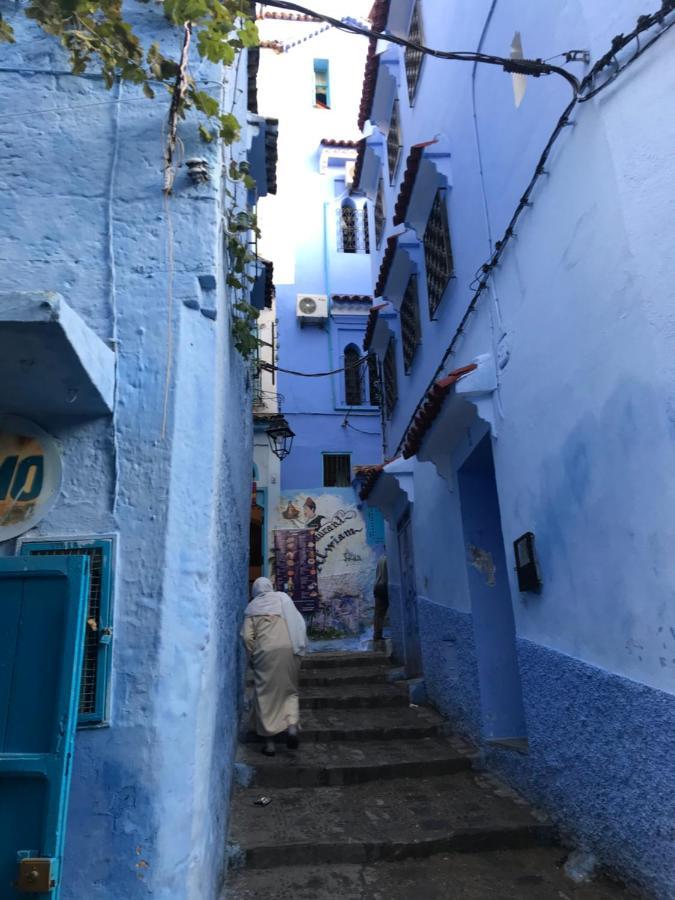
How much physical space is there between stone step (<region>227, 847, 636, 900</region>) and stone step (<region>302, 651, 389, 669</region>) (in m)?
4.91

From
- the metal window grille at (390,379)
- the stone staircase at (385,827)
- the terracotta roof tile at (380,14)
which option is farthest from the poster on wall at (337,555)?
the terracotta roof tile at (380,14)

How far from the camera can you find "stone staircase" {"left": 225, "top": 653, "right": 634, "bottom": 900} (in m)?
3.82

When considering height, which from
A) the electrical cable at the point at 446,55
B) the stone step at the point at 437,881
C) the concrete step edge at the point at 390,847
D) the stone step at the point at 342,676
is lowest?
the stone step at the point at 437,881

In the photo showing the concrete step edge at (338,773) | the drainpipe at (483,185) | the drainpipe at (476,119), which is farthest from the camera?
the drainpipe at (476,119)

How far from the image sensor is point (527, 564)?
15.9 ft

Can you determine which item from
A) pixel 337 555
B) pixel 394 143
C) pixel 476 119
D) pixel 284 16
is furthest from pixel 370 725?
pixel 284 16

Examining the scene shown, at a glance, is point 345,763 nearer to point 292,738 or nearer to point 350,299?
point 292,738

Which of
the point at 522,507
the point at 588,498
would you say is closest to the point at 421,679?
the point at 522,507

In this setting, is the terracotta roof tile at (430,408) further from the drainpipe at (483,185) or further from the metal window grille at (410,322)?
the metal window grille at (410,322)

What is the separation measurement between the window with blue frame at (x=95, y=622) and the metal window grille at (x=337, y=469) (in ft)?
42.0

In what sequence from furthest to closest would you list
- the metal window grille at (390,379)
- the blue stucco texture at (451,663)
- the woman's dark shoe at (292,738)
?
the metal window grille at (390,379), the blue stucco texture at (451,663), the woman's dark shoe at (292,738)

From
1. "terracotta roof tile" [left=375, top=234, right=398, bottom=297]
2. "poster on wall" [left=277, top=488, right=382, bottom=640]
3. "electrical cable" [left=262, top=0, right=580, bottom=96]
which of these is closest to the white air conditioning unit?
"poster on wall" [left=277, top=488, right=382, bottom=640]

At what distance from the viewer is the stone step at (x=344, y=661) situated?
9.05m

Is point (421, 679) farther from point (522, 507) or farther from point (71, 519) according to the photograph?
point (71, 519)
